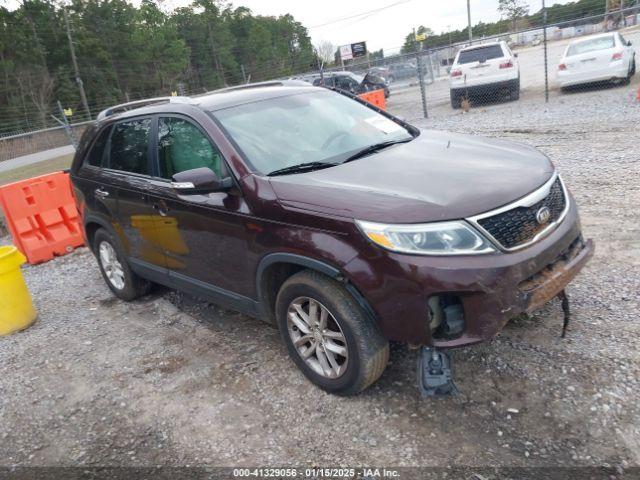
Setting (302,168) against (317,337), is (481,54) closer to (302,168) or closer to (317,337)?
Answer: (302,168)

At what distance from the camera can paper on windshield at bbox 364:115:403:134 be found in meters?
4.11

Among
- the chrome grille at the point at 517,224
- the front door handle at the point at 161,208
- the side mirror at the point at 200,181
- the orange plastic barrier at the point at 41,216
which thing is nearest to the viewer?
the chrome grille at the point at 517,224

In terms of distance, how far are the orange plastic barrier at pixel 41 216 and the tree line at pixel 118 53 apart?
102ft

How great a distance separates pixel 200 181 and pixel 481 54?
44.3 ft

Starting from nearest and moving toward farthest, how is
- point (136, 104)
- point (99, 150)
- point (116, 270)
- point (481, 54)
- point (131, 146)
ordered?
point (131, 146) → point (99, 150) → point (136, 104) → point (116, 270) → point (481, 54)

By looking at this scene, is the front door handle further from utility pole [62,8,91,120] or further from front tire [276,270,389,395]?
utility pole [62,8,91,120]

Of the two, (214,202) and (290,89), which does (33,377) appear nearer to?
(214,202)

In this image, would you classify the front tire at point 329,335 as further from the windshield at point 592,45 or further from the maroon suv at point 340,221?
the windshield at point 592,45

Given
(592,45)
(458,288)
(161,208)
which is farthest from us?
(592,45)

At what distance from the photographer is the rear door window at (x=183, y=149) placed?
143 inches

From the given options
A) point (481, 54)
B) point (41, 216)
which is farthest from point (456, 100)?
point (41, 216)

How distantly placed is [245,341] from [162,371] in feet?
2.16

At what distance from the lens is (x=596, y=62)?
13.5 metres

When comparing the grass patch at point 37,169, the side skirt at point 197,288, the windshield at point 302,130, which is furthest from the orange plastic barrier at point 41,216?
the grass patch at point 37,169
